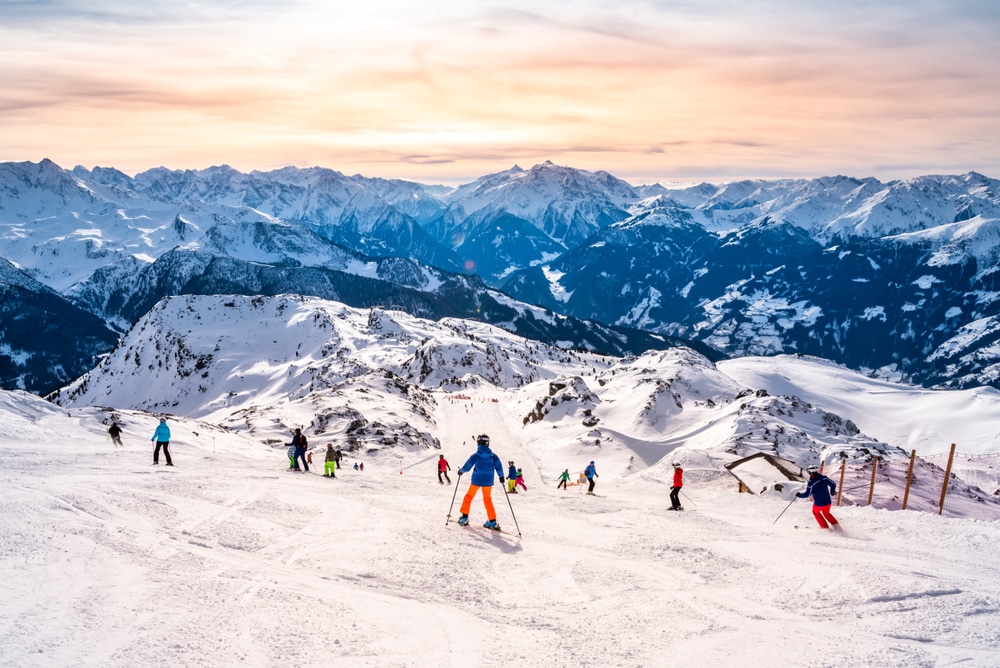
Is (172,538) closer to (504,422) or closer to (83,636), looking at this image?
(83,636)

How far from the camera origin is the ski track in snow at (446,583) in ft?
34.6

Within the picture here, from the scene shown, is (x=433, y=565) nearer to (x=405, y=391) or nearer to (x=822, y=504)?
(x=822, y=504)

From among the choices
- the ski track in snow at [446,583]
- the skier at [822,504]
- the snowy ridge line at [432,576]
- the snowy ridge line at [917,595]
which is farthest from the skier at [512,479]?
the snowy ridge line at [917,595]

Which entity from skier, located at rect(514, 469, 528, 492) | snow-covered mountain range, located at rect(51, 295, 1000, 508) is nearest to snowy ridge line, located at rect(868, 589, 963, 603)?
skier, located at rect(514, 469, 528, 492)

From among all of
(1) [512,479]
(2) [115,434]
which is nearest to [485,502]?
(1) [512,479]

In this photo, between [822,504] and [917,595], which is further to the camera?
[822,504]

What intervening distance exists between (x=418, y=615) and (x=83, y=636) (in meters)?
5.12

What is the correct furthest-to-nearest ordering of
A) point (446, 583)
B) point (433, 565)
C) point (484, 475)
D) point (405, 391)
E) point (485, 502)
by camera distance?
point (405, 391) < point (484, 475) < point (485, 502) < point (433, 565) < point (446, 583)

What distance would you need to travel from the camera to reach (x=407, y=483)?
27.8 meters

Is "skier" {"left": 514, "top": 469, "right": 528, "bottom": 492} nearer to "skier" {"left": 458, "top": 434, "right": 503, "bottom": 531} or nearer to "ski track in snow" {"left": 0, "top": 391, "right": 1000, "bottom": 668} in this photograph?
"ski track in snow" {"left": 0, "top": 391, "right": 1000, "bottom": 668}

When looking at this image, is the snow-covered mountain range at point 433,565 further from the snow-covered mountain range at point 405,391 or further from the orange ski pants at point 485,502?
the snow-covered mountain range at point 405,391

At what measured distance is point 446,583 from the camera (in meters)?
13.8

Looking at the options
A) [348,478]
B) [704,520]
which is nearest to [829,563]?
[704,520]

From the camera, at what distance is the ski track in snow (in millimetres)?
10547
